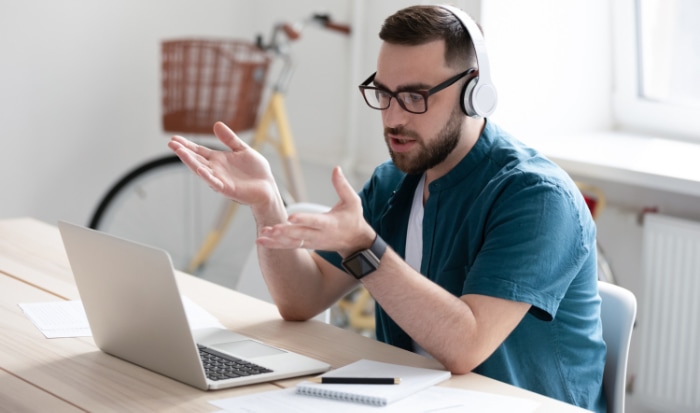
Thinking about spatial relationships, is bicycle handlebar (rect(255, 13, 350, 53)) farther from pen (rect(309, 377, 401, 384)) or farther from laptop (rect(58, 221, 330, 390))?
pen (rect(309, 377, 401, 384))

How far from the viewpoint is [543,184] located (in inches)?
61.9

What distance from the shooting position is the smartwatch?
1430 millimetres

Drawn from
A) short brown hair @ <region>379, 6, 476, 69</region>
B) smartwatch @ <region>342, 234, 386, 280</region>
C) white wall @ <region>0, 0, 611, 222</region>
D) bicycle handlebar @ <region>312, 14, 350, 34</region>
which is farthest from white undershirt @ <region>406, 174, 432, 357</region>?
bicycle handlebar @ <region>312, 14, 350, 34</region>

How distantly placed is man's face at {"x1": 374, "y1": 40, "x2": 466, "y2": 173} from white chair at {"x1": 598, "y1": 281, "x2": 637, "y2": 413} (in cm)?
38

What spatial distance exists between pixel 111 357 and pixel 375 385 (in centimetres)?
43

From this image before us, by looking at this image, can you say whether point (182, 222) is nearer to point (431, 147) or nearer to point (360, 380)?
point (431, 147)

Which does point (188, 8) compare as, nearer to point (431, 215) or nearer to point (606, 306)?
point (431, 215)

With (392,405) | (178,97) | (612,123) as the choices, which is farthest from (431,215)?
(178,97)

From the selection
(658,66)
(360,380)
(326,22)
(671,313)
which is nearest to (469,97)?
(360,380)

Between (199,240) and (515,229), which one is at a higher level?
(515,229)

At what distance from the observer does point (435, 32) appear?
1666 millimetres

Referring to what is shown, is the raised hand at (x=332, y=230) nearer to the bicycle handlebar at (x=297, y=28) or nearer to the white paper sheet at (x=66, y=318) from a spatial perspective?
the white paper sheet at (x=66, y=318)

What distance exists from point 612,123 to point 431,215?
1434mm

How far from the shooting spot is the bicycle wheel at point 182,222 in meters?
3.58
